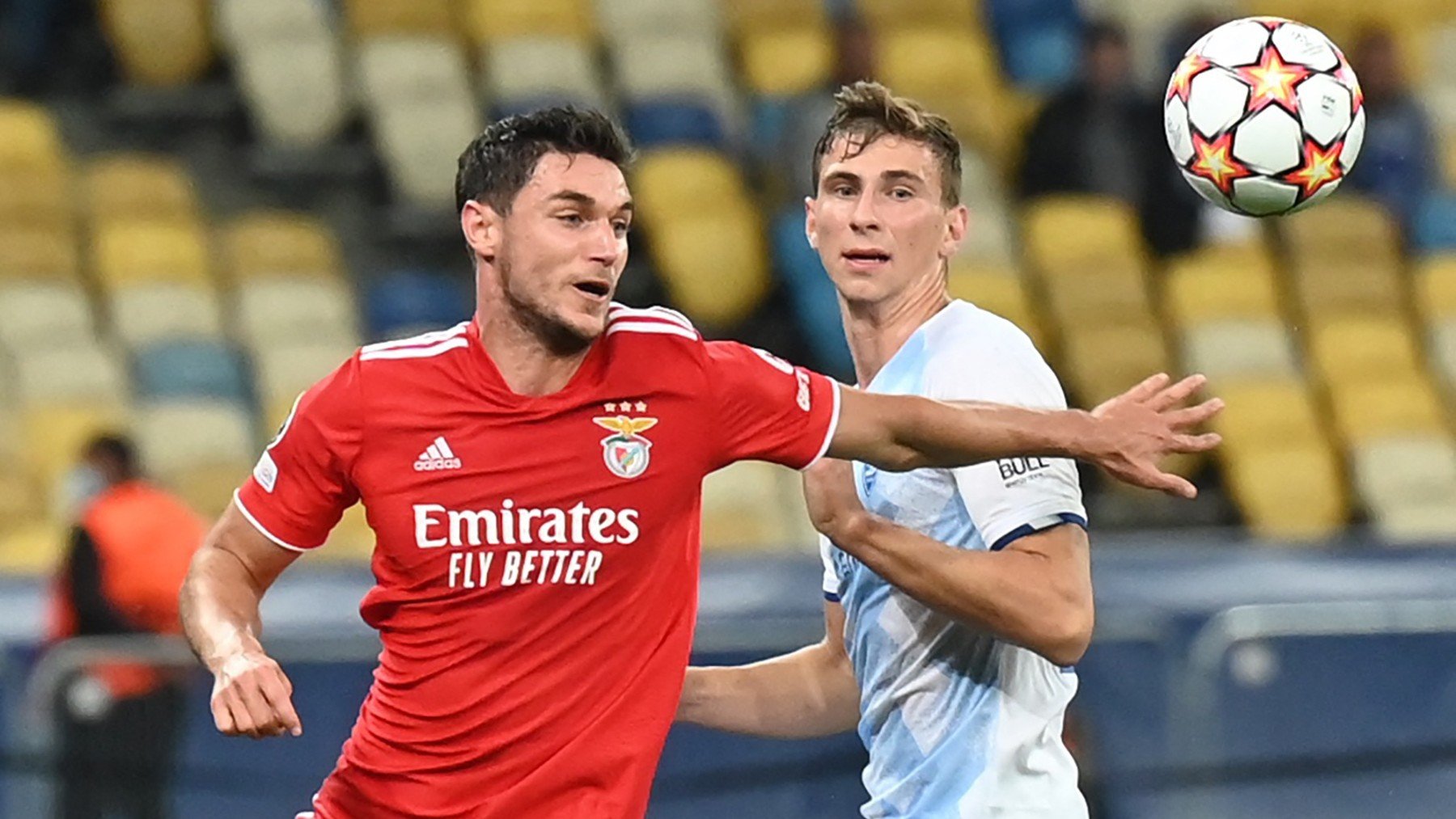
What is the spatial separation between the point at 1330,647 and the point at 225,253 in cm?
556

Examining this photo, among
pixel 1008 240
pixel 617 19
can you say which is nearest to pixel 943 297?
pixel 1008 240

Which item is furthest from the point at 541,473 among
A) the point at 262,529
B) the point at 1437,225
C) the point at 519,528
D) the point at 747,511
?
the point at 1437,225

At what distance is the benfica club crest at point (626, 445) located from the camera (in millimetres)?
4207

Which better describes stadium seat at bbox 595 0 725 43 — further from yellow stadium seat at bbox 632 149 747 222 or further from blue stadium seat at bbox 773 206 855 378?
blue stadium seat at bbox 773 206 855 378

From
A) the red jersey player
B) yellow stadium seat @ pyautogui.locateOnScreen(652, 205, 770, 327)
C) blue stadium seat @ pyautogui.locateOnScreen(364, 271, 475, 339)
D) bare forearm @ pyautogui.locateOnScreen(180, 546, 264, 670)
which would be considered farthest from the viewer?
blue stadium seat @ pyautogui.locateOnScreen(364, 271, 475, 339)

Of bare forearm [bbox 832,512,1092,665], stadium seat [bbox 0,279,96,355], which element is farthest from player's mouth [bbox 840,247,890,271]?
stadium seat [bbox 0,279,96,355]

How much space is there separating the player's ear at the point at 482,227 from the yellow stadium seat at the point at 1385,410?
261 inches

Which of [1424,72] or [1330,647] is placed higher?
[1424,72]

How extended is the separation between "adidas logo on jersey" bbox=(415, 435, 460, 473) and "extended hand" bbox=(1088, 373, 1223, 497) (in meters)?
1.10

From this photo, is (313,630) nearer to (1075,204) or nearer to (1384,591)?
(1384,591)

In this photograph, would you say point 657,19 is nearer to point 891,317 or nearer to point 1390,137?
point 1390,137

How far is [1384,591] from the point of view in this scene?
8.10 meters

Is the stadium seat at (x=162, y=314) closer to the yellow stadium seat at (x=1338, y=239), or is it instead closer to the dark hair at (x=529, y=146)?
the yellow stadium seat at (x=1338, y=239)

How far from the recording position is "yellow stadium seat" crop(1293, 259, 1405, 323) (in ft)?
35.7
